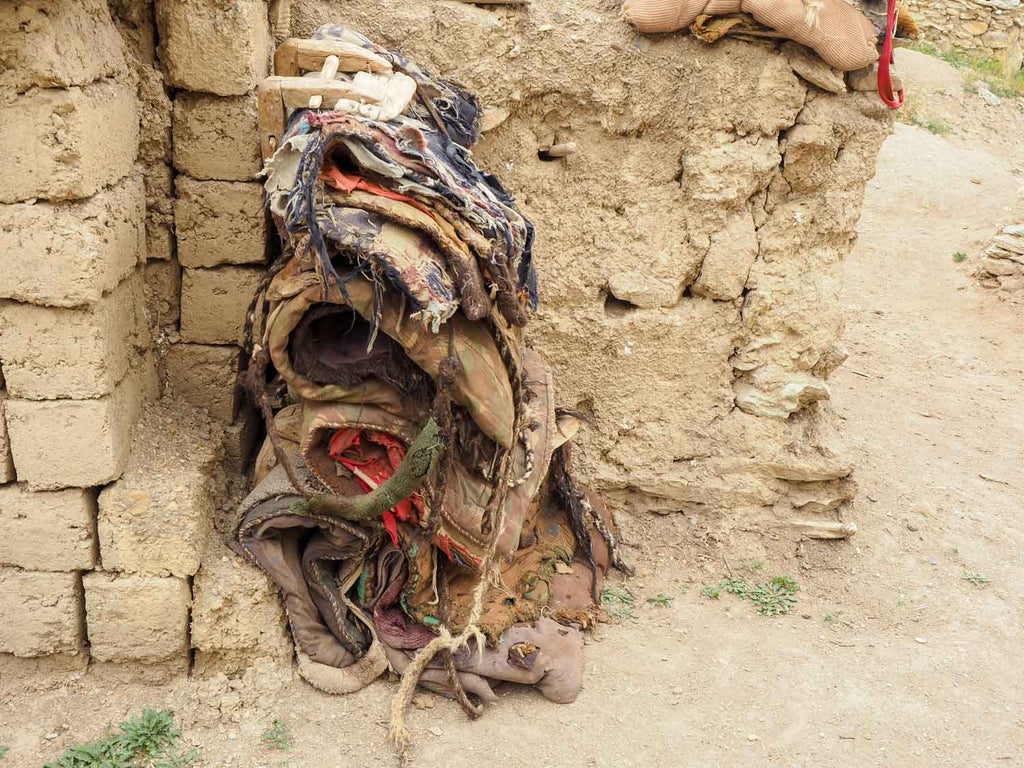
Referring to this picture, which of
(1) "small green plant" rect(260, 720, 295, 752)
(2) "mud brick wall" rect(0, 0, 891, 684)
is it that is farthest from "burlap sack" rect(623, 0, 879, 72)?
(1) "small green plant" rect(260, 720, 295, 752)

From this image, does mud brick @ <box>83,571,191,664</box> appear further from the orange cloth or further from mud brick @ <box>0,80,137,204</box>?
the orange cloth

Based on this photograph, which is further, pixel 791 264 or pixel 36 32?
pixel 791 264

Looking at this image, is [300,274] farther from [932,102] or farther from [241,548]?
[932,102]

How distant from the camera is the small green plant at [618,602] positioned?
379cm

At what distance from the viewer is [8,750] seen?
9.57 feet

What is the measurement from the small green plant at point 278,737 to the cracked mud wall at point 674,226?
173 centimetres

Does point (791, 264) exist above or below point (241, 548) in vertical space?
above

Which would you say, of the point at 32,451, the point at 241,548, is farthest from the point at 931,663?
the point at 32,451

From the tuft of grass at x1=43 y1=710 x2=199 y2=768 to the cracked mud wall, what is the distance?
2004 millimetres

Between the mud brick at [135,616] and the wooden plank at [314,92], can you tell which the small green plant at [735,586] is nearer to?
the mud brick at [135,616]

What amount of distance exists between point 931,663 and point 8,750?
10.6ft

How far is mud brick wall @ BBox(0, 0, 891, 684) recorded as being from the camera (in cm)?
279

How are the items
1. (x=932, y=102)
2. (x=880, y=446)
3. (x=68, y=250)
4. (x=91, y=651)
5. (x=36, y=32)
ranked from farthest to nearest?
(x=932, y=102) < (x=880, y=446) < (x=91, y=651) < (x=68, y=250) < (x=36, y=32)

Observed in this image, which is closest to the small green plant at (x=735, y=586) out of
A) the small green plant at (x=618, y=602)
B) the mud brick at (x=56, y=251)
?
the small green plant at (x=618, y=602)
